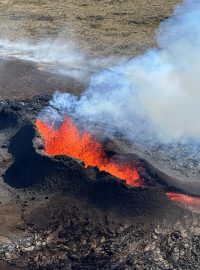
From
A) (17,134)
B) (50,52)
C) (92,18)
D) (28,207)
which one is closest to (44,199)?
(28,207)

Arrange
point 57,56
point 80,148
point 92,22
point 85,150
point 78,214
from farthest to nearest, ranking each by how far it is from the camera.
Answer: point 92,22 < point 57,56 < point 80,148 < point 85,150 < point 78,214

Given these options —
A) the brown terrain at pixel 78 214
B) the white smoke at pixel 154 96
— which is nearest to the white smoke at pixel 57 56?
the white smoke at pixel 154 96

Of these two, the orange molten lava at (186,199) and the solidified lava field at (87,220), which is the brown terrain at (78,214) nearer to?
the solidified lava field at (87,220)

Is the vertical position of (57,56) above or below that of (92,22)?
below

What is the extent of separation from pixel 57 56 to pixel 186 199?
22.3m

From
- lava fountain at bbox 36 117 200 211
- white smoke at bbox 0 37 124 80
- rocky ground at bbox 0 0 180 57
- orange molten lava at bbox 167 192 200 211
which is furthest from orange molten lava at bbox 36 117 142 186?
rocky ground at bbox 0 0 180 57

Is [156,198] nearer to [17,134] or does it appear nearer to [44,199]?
[44,199]

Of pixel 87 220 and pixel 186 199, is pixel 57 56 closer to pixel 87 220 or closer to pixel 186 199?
pixel 186 199

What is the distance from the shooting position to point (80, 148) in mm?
24406

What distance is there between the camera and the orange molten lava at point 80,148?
22500 mm

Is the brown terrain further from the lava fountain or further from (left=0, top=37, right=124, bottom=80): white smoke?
(left=0, top=37, right=124, bottom=80): white smoke

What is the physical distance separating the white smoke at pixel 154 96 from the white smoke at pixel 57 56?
6.04 ft

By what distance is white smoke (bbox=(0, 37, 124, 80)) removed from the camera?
37.8 meters

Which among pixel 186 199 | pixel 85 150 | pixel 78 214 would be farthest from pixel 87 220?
pixel 186 199
